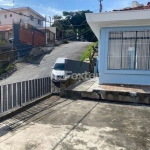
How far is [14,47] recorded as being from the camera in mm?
23078

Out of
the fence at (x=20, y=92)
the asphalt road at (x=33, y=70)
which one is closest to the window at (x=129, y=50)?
the fence at (x=20, y=92)

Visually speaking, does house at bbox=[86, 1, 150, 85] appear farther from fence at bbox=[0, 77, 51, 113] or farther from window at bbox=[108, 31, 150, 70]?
fence at bbox=[0, 77, 51, 113]

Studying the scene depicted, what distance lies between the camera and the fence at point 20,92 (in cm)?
495

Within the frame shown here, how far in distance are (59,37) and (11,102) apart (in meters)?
32.9

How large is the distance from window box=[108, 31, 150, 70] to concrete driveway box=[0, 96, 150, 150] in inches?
→ 101

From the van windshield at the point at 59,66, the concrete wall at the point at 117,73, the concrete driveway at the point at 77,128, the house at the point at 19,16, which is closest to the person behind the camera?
the concrete driveway at the point at 77,128

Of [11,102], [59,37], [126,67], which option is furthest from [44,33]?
Result: [11,102]

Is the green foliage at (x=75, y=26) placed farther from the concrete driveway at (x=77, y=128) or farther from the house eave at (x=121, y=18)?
the concrete driveway at (x=77, y=128)

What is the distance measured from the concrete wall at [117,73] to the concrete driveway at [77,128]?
2083mm

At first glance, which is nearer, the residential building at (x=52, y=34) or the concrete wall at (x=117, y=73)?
the concrete wall at (x=117, y=73)

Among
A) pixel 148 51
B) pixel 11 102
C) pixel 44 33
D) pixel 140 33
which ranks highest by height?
pixel 44 33

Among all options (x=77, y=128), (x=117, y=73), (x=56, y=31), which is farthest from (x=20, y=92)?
(x=56, y=31)

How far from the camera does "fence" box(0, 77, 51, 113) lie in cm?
495

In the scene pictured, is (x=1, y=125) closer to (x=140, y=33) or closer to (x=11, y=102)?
(x=11, y=102)
